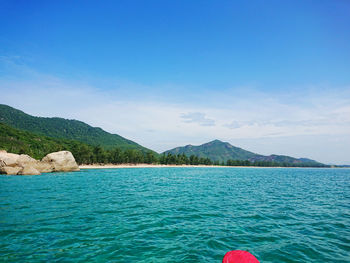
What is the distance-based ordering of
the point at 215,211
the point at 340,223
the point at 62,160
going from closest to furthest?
the point at 340,223
the point at 215,211
the point at 62,160

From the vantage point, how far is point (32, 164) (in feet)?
221

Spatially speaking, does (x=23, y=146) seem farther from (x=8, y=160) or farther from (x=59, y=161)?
(x=8, y=160)

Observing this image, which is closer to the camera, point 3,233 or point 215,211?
point 3,233

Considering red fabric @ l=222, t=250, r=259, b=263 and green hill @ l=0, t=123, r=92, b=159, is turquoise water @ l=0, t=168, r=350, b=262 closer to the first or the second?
red fabric @ l=222, t=250, r=259, b=263

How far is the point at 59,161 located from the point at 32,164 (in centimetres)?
1207

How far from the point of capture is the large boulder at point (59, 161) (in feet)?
250

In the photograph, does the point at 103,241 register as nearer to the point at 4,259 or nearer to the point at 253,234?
the point at 4,259

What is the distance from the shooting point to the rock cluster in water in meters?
58.5

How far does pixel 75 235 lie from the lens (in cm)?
1269

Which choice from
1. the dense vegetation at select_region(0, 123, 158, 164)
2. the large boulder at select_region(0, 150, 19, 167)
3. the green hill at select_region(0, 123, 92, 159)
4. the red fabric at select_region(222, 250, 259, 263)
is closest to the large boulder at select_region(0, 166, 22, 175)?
the large boulder at select_region(0, 150, 19, 167)

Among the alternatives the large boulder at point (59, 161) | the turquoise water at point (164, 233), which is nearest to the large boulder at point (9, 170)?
the large boulder at point (59, 161)

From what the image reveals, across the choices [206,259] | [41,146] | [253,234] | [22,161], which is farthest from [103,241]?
[41,146]

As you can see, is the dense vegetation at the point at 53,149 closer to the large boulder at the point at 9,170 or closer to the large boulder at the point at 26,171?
the large boulder at the point at 9,170

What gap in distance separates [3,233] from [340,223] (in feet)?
86.9
